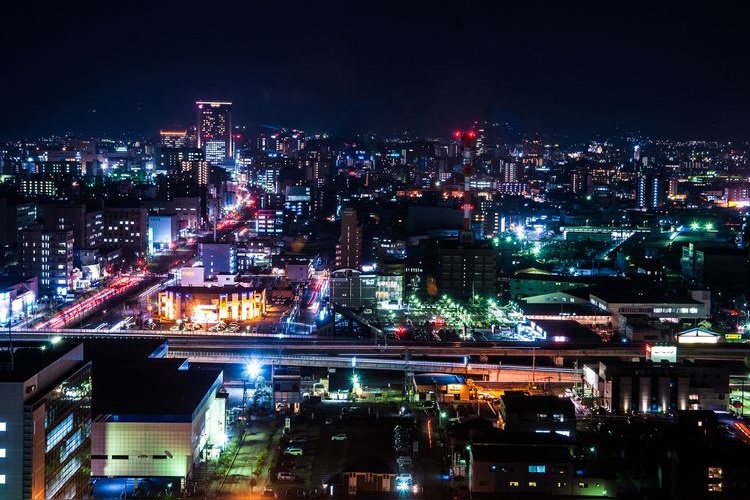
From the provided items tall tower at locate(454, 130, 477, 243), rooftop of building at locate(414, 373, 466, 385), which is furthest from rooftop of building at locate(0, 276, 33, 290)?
tall tower at locate(454, 130, 477, 243)

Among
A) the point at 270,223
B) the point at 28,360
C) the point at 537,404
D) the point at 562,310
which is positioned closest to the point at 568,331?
the point at 562,310

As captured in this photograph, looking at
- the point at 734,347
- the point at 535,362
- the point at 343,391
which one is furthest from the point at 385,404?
the point at 734,347

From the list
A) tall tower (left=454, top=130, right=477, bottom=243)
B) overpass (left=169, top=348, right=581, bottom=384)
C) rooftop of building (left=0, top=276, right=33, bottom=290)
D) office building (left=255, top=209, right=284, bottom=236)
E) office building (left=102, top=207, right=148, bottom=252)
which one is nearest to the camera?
overpass (left=169, top=348, right=581, bottom=384)

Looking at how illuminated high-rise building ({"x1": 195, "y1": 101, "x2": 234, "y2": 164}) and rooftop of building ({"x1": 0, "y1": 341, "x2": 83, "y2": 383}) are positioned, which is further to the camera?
illuminated high-rise building ({"x1": 195, "y1": 101, "x2": 234, "y2": 164})

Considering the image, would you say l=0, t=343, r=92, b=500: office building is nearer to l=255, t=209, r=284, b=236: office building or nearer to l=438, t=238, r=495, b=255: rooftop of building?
l=438, t=238, r=495, b=255: rooftop of building

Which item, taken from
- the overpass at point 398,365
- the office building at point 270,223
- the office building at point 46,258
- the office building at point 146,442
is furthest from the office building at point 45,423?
the office building at point 270,223

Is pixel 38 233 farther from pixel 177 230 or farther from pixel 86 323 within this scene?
pixel 177 230
